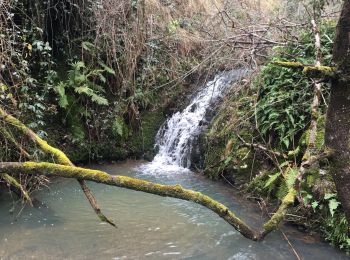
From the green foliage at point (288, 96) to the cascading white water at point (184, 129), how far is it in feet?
4.56

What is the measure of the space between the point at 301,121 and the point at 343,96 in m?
4.60

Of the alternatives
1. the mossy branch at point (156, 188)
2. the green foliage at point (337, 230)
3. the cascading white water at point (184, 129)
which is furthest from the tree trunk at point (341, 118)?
the cascading white water at point (184, 129)

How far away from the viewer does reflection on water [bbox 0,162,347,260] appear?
185 inches

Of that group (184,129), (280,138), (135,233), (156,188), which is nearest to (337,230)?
(280,138)

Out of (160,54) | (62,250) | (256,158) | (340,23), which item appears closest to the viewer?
(340,23)

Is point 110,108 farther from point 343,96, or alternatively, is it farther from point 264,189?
point 343,96

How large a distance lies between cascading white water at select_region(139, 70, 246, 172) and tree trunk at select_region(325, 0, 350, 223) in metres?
6.65

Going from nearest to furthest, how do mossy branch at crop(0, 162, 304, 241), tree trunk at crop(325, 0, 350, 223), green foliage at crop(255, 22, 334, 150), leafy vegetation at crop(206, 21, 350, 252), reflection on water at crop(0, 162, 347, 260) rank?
tree trunk at crop(325, 0, 350, 223)
mossy branch at crop(0, 162, 304, 241)
reflection on water at crop(0, 162, 347, 260)
leafy vegetation at crop(206, 21, 350, 252)
green foliage at crop(255, 22, 334, 150)

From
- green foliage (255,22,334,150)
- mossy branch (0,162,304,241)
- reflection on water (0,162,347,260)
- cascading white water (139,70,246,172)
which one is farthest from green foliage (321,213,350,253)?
cascading white water (139,70,246,172)

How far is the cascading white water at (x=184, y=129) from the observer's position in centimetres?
905

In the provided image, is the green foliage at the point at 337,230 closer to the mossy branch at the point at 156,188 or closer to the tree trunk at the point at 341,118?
the mossy branch at the point at 156,188

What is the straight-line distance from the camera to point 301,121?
6473 mm

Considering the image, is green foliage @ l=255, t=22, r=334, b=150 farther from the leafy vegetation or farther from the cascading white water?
the cascading white water

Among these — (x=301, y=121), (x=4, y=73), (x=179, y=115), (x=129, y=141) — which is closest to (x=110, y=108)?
(x=129, y=141)
